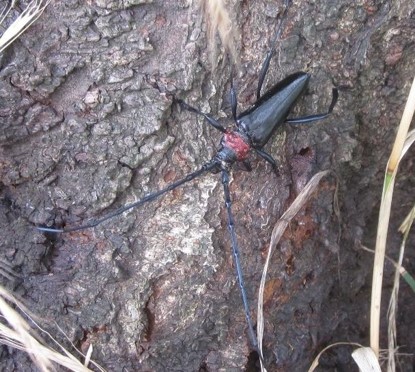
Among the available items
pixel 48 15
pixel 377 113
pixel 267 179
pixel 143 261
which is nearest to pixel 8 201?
pixel 143 261

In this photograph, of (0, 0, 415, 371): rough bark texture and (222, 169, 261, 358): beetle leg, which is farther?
(222, 169, 261, 358): beetle leg

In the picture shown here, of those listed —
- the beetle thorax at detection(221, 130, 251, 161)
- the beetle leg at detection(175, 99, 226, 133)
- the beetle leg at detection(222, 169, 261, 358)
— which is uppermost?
the beetle leg at detection(175, 99, 226, 133)

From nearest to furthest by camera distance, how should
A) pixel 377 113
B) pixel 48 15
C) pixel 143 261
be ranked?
pixel 48 15
pixel 143 261
pixel 377 113

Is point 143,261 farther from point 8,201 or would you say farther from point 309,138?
point 309,138

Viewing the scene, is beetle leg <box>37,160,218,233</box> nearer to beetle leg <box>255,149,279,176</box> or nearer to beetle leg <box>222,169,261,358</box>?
beetle leg <box>222,169,261,358</box>

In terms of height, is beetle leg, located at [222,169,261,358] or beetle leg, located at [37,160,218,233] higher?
beetle leg, located at [37,160,218,233]

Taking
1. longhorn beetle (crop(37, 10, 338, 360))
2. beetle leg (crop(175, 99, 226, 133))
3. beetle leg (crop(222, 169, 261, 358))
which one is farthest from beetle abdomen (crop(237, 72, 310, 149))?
beetle leg (crop(222, 169, 261, 358))
